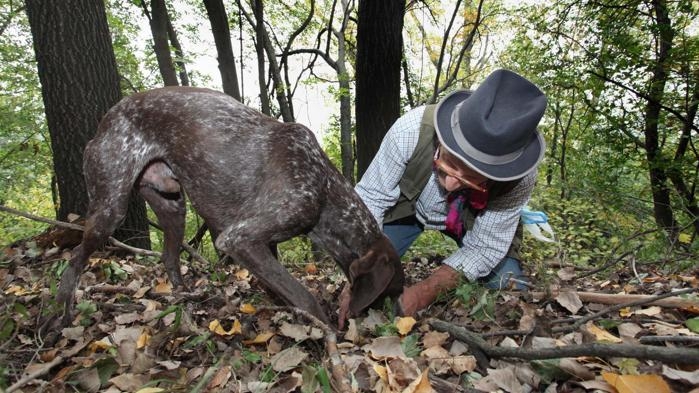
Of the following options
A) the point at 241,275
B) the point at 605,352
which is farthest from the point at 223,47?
the point at 605,352

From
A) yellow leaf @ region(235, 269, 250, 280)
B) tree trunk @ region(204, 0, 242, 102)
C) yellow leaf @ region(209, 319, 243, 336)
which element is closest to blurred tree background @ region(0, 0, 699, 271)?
tree trunk @ region(204, 0, 242, 102)

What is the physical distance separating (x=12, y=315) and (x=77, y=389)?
1.19 meters

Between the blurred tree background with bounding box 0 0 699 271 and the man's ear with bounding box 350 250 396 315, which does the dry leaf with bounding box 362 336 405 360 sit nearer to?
the man's ear with bounding box 350 250 396 315

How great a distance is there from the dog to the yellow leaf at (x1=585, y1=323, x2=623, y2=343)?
118cm

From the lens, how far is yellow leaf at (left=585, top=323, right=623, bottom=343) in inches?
81.4

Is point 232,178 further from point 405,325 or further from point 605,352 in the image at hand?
point 605,352

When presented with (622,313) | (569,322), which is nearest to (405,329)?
(569,322)

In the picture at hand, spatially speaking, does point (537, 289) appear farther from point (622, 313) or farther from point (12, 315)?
point (12, 315)

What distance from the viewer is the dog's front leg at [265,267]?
2.80m

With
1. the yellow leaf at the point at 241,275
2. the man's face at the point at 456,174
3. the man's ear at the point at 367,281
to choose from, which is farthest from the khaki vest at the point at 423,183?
the yellow leaf at the point at 241,275

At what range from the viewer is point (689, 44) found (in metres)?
7.13

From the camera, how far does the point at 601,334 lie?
2121 mm

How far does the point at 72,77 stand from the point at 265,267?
321 cm

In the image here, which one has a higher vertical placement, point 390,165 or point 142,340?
point 390,165
